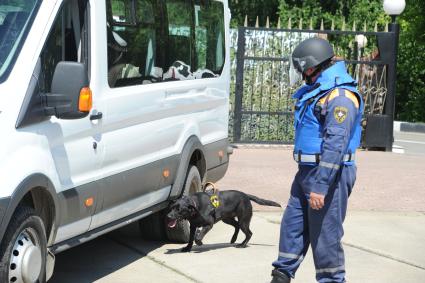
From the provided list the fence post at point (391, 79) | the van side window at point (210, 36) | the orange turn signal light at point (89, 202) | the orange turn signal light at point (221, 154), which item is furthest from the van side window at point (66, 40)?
the fence post at point (391, 79)

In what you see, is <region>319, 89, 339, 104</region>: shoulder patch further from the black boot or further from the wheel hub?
the wheel hub

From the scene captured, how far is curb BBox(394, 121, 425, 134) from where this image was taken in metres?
22.7

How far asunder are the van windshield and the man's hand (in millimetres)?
2003

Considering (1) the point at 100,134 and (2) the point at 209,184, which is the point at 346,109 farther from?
(2) the point at 209,184

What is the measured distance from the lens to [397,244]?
335 inches

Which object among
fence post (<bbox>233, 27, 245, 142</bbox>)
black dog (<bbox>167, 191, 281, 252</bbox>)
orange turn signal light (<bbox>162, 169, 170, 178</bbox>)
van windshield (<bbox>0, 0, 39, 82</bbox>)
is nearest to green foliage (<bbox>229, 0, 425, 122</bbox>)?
fence post (<bbox>233, 27, 245, 142</bbox>)

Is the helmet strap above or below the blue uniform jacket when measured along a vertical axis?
above

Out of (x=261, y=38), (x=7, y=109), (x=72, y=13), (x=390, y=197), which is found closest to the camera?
(x=7, y=109)

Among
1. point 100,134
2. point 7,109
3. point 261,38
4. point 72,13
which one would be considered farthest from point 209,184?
point 261,38

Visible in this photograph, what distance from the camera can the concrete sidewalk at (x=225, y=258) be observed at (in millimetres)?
7082

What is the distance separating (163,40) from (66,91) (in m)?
2.28

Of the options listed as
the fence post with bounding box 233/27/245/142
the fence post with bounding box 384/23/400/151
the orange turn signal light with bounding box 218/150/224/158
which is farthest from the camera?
the fence post with bounding box 384/23/400/151

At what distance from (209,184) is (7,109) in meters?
3.58

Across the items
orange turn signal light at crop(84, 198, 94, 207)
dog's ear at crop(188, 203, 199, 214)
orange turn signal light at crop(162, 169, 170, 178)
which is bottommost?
dog's ear at crop(188, 203, 199, 214)
